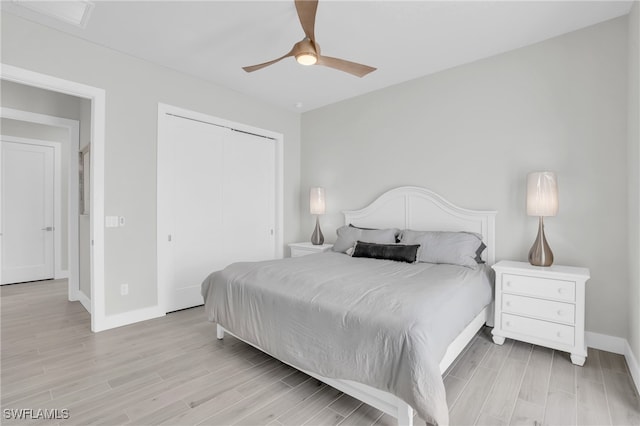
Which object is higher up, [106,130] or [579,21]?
[579,21]

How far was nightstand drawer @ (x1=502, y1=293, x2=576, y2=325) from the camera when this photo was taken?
2334 millimetres

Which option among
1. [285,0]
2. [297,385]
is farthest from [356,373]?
[285,0]

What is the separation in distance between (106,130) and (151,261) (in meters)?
1.41

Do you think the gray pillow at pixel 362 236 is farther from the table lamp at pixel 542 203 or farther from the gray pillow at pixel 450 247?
the table lamp at pixel 542 203

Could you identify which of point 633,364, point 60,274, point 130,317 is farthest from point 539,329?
point 60,274

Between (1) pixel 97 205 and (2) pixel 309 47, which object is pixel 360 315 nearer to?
(2) pixel 309 47

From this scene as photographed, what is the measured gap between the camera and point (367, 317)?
1651 millimetres

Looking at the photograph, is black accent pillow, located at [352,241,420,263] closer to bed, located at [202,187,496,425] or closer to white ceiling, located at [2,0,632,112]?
bed, located at [202,187,496,425]

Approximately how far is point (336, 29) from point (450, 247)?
88.3 inches

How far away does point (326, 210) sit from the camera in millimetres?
4684

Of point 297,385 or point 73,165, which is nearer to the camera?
point 297,385

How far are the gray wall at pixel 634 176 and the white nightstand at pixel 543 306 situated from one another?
280mm

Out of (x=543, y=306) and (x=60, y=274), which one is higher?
(x=543, y=306)

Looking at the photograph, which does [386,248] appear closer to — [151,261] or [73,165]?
[151,261]
